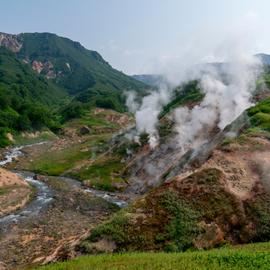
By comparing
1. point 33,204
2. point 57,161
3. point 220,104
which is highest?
point 220,104

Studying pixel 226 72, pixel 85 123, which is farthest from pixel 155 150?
pixel 85 123

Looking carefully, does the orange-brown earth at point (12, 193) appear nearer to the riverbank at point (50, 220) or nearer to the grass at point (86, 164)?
the riverbank at point (50, 220)

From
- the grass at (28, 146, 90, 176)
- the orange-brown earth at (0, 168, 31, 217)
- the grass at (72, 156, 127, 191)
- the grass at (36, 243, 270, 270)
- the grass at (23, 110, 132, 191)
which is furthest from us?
the grass at (28, 146, 90, 176)

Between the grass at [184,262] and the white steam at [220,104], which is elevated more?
the white steam at [220,104]

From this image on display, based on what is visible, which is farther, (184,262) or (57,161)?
(57,161)

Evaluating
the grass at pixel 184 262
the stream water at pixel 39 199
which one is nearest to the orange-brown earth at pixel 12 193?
the stream water at pixel 39 199

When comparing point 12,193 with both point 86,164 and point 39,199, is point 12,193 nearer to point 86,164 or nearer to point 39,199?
point 39,199

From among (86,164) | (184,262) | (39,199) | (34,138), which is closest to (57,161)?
(86,164)

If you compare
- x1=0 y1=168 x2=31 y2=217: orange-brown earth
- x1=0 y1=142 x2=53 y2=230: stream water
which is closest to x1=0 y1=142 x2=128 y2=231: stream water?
x1=0 y1=142 x2=53 y2=230: stream water

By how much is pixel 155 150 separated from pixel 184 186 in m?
43.9

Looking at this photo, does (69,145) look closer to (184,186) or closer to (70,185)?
(70,185)

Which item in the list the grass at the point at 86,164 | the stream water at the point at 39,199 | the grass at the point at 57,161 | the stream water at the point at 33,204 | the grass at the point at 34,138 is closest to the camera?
the stream water at the point at 33,204

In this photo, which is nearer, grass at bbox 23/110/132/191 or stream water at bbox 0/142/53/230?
stream water at bbox 0/142/53/230

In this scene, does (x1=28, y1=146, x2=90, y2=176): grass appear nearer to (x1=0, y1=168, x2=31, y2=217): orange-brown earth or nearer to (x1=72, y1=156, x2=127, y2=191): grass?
(x1=72, y1=156, x2=127, y2=191): grass
